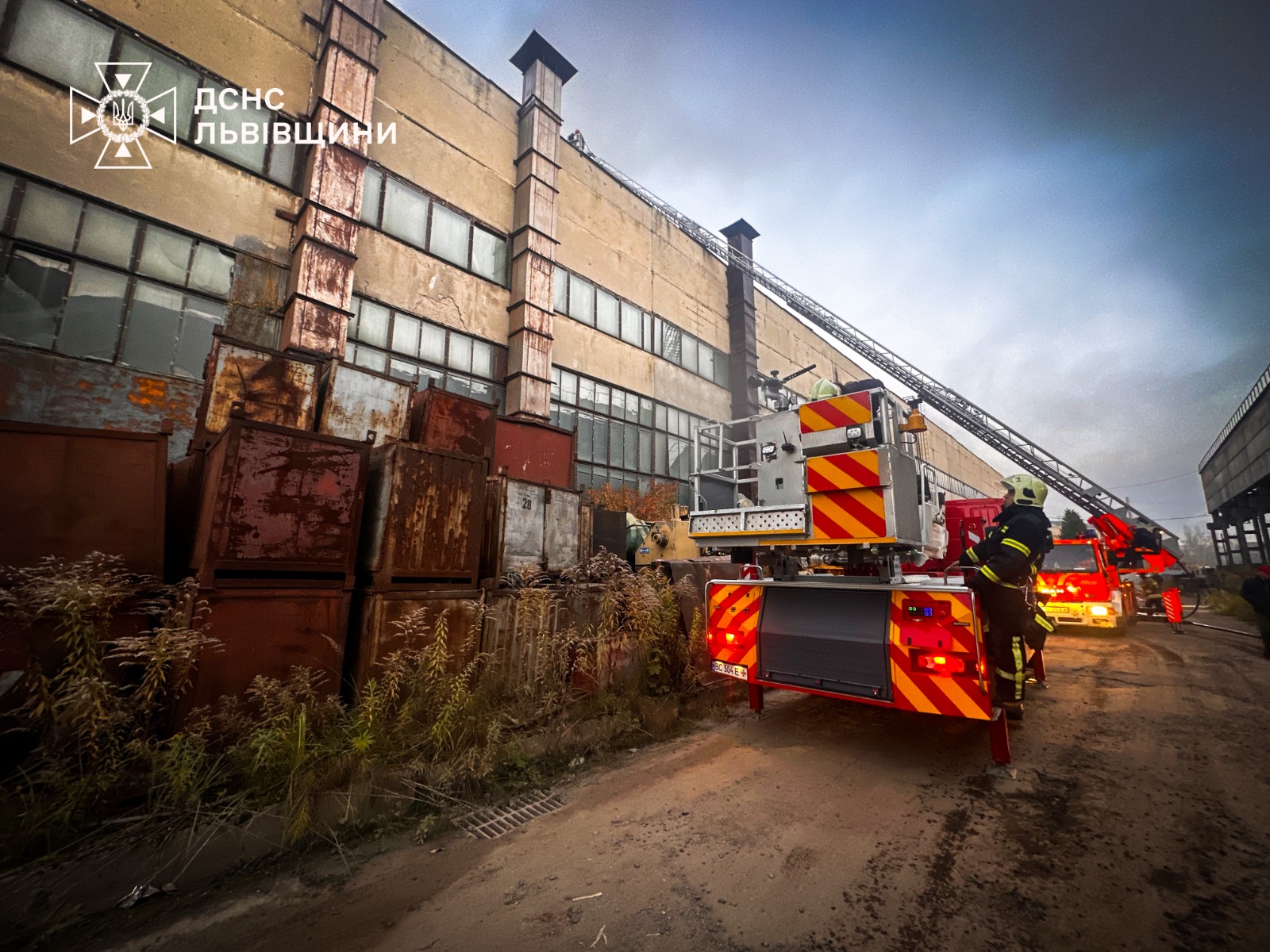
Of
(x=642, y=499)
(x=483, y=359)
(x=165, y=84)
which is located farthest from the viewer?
(x=642, y=499)

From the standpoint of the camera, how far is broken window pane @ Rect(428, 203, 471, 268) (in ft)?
39.1

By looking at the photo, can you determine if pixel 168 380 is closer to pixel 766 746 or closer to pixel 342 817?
pixel 342 817

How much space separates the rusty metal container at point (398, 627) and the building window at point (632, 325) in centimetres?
1091

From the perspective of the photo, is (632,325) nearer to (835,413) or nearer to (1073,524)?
(835,413)

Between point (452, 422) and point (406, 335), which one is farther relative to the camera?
point (406, 335)

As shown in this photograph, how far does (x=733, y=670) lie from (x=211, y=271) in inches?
417

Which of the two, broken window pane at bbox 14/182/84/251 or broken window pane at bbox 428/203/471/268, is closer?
broken window pane at bbox 14/182/84/251

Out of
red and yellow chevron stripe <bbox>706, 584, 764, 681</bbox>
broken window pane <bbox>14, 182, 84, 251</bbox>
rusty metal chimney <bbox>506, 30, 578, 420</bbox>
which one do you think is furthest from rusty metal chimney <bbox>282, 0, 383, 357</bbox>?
red and yellow chevron stripe <bbox>706, 584, 764, 681</bbox>

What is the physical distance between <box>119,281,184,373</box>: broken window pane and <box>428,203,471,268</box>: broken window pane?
16.8 ft

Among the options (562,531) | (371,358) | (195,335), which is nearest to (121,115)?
(195,335)

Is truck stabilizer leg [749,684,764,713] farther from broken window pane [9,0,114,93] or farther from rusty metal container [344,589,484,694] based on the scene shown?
broken window pane [9,0,114,93]

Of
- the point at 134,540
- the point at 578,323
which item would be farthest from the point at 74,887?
the point at 578,323

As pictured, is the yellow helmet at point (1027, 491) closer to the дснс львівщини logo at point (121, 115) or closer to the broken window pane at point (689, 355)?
the дснс львівщини logo at point (121, 115)

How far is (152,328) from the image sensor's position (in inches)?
318
